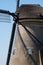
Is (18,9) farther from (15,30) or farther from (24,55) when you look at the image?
(24,55)

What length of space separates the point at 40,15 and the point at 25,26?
85 centimetres

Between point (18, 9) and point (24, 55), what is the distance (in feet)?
6.43

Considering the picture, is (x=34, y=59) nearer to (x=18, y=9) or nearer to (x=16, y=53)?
(x=16, y=53)

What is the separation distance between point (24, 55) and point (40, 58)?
27.1 inches

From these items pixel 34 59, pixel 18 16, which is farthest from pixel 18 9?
pixel 34 59

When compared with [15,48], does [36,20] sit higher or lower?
higher

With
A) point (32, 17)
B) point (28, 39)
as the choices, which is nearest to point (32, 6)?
point (32, 17)

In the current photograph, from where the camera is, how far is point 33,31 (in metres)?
13.9

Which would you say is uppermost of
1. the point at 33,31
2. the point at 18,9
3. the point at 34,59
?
the point at 18,9

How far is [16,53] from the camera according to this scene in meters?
14.0

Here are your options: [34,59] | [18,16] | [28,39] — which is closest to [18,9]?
[18,16]

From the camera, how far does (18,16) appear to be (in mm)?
13602

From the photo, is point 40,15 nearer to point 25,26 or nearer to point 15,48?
point 25,26

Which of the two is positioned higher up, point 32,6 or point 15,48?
point 32,6
